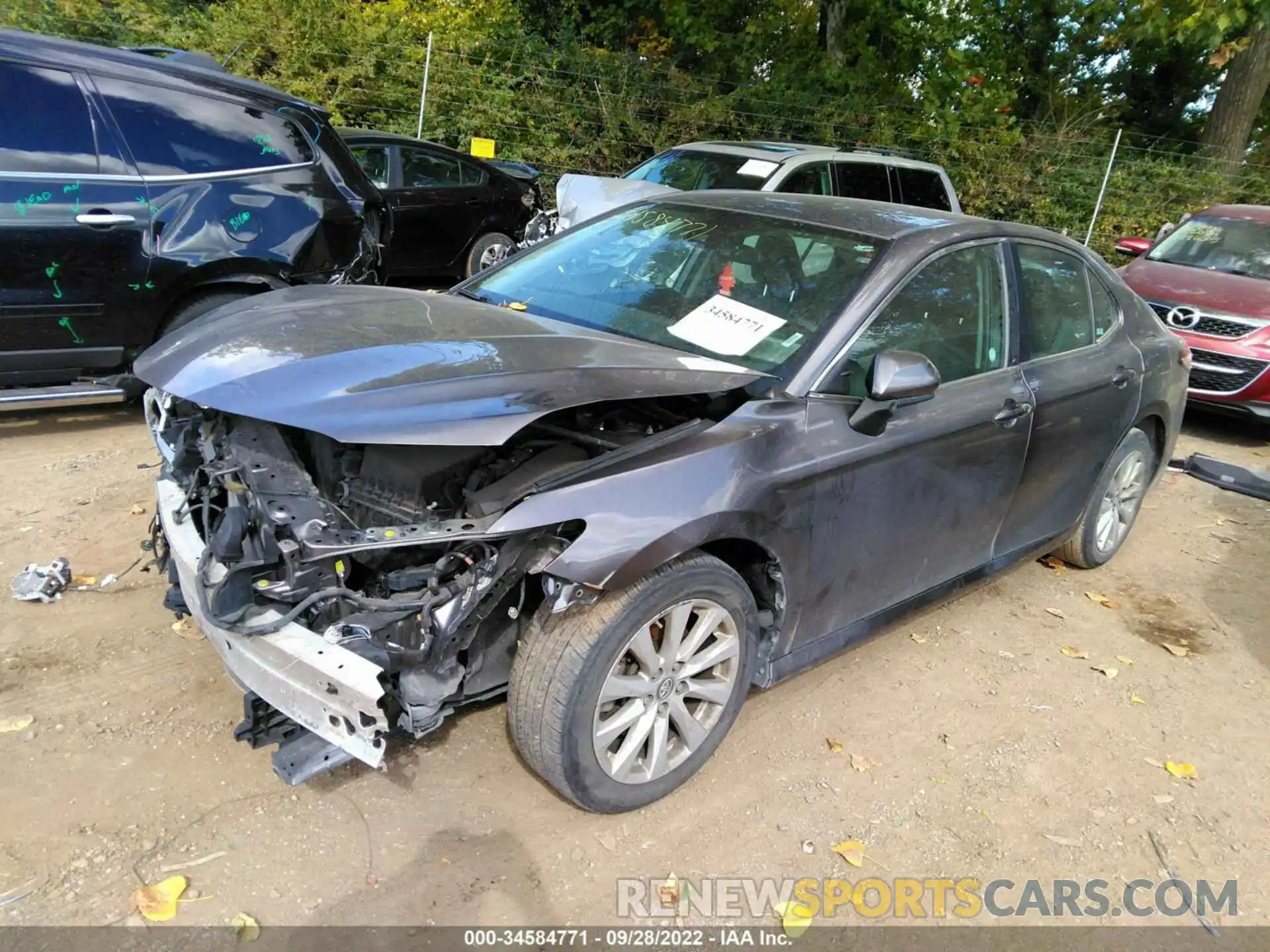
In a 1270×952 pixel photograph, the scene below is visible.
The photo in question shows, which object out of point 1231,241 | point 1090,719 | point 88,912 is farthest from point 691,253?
point 1231,241

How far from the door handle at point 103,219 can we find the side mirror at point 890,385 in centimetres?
406

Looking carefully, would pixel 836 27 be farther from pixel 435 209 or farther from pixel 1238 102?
pixel 435 209

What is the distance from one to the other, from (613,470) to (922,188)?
311 inches

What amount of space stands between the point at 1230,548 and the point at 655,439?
444cm

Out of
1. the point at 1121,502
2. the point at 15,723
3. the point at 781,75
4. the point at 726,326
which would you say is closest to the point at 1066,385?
the point at 1121,502

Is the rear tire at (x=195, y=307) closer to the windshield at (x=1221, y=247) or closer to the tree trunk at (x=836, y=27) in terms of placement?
the windshield at (x=1221, y=247)

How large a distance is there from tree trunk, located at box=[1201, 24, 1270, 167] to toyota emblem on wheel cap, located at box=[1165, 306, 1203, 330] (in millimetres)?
10209

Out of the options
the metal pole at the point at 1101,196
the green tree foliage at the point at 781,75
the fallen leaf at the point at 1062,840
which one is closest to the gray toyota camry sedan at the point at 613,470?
the fallen leaf at the point at 1062,840

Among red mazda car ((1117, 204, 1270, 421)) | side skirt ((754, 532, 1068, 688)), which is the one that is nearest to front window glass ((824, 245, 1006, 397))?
side skirt ((754, 532, 1068, 688))

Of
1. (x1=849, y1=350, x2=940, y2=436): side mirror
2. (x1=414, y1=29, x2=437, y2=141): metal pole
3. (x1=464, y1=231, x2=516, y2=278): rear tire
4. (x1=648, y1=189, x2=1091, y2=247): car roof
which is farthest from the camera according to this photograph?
(x1=414, y1=29, x2=437, y2=141): metal pole

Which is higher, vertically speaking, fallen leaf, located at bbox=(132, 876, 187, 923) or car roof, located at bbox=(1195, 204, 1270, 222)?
car roof, located at bbox=(1195, 204, 1270, 222)

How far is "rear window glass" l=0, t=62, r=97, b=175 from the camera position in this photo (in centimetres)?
460

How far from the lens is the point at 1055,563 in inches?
194

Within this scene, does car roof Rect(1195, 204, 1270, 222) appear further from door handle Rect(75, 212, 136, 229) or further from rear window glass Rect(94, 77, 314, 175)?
door handle Rect(75, 212, 136, 229)
